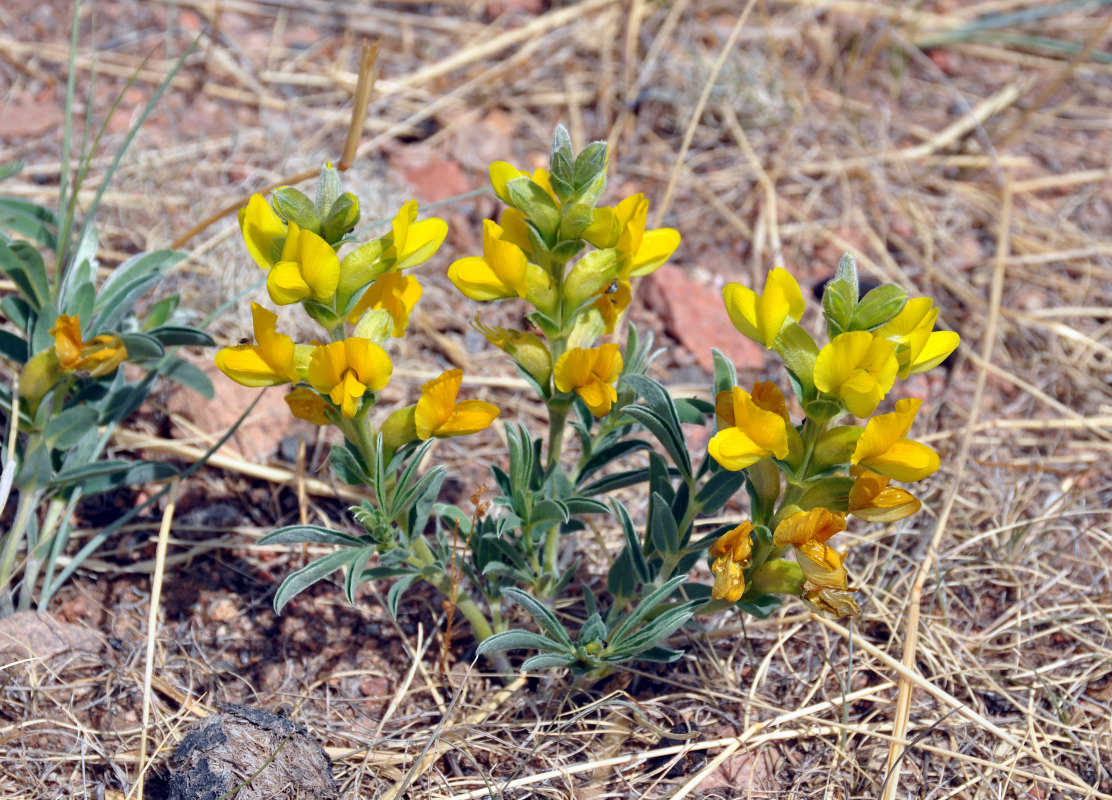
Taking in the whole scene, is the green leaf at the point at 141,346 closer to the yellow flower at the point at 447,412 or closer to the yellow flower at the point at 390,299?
the yellow flower at the point at 390,299

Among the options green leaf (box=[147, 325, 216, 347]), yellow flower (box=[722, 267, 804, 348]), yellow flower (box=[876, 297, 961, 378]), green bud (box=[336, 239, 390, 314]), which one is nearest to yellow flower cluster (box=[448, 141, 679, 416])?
green bud (box=[336, 239, 390, 314])

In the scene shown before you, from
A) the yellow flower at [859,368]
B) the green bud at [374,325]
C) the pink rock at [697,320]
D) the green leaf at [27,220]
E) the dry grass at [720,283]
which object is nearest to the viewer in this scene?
the yellow flower at [859,368]

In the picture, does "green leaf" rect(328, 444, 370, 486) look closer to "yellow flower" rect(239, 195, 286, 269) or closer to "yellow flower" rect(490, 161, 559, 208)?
"yellow flower" rect(239, 195, 286, 269)

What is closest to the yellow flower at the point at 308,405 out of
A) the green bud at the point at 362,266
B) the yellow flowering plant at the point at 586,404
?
the yellow flowering plant at the point at 586,404

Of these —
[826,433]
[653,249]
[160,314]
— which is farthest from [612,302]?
[160,314]

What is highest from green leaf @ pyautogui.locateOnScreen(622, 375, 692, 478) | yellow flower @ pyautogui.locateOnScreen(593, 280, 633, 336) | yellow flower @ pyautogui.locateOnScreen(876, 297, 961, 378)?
yellow flower @ pyautogui.locateOnScreen(876, 297, 961, 378)

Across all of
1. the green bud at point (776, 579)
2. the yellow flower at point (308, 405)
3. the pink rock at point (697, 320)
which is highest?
the yellow flower at point (308, 405)

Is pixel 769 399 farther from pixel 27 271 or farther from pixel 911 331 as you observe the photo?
pixel 27 271
